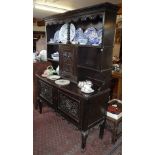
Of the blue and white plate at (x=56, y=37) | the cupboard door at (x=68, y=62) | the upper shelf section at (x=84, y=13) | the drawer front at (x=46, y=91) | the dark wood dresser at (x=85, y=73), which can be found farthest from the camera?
the blue and white plate at (x=56, y=37)

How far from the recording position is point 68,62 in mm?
2482

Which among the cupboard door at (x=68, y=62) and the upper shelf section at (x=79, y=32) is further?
the cupboard door at (x=68, y=62)

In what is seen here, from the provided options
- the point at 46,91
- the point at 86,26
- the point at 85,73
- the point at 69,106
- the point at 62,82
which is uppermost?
the point at 86,26

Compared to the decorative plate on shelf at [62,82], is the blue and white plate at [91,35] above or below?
above

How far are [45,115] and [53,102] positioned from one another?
673 millimetres

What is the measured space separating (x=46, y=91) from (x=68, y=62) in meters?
0.61

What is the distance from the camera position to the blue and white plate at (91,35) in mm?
2200

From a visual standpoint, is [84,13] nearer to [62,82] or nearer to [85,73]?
[85,73]

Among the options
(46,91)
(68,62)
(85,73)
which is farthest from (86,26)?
(46,91)

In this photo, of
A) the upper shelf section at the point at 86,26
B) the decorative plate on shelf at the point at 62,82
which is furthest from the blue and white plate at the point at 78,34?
the decorative plate on shelf at the point at 62,82

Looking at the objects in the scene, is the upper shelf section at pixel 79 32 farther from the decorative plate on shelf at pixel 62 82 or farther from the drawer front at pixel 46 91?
the drawer front at pixel 46 91
